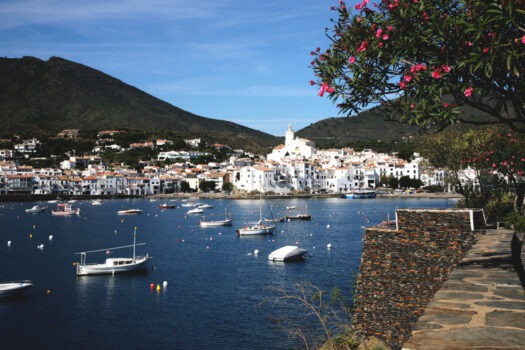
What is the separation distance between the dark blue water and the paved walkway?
30.2 ft

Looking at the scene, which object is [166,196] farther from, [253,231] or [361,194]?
[253,231]

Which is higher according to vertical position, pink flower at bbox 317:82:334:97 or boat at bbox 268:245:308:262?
pink flower at bbox 317:82:334:97

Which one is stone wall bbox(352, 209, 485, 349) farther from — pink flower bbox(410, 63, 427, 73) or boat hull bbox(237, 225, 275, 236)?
boat hull bbox(237, 225, 275, 236)

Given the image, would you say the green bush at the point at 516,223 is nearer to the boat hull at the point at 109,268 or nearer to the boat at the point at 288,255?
the boat at the point at 288,255

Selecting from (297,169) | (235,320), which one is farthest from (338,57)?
(297,169)

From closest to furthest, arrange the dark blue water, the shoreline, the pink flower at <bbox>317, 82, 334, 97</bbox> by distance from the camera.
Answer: the pink flower at <bbox>317, 82, 334, 97</bbox>, the dark blue water, the shoreline

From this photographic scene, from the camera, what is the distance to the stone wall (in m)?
12.6

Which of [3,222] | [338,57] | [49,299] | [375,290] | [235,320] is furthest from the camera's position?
[3,222]

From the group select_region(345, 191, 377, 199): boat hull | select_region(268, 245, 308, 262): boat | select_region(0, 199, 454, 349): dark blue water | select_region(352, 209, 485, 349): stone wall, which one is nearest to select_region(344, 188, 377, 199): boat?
select_region(345, 191, 377, 199): boat hull

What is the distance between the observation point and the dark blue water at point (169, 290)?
21047 mm

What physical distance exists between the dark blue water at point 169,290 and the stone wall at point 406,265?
3.47 m

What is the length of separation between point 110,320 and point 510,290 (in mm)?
21200

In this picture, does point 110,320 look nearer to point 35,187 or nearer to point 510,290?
point 510,290

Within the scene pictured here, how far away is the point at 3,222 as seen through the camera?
77.9 metres
